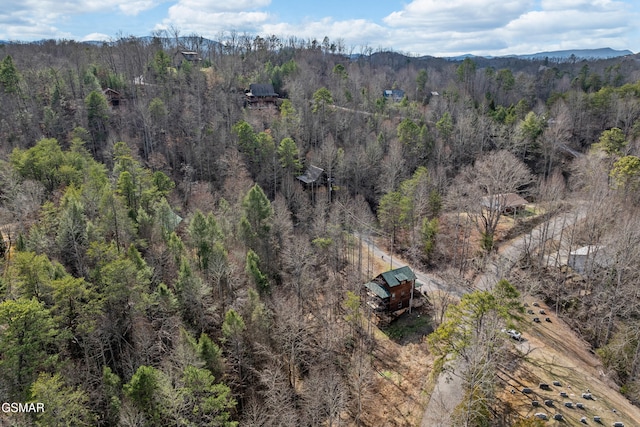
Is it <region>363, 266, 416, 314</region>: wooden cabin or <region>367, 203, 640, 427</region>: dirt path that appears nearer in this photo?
<region>367, 203, 640, 427</region>: dirt path

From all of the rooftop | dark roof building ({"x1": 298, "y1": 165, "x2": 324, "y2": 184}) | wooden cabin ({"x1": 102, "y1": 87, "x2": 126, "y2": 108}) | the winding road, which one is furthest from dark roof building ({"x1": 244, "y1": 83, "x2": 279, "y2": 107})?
the rooftop

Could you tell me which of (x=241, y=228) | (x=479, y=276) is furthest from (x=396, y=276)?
(x=241, y=228)

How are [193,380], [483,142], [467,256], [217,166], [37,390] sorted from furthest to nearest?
[483,142]
[217,166]
[467,256]
[193,380]
[37,390]

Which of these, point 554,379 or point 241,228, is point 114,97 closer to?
point 241,228

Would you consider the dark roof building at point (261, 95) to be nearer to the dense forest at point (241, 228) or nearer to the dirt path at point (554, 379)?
the dense forest at point (241, 228)

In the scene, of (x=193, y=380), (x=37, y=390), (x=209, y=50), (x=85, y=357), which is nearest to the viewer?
(x=37, y=390)

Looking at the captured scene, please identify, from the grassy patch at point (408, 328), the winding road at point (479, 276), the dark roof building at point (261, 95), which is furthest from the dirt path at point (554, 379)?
the dark roof building at point (261, 95)

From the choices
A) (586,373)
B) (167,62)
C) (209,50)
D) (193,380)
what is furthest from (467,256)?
(209,50)

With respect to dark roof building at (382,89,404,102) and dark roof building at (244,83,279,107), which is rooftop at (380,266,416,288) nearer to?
dark roof building at (244,83,279,107)

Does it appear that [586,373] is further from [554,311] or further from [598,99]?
[598,99]
